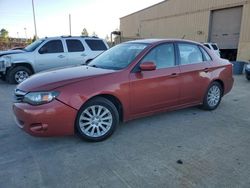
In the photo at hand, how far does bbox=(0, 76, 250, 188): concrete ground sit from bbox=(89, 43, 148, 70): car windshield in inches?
46.4

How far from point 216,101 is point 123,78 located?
9.09ft

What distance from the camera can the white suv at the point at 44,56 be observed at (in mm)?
8961

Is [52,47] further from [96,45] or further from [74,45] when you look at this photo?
[96,45]

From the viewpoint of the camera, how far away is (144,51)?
4.28 metres

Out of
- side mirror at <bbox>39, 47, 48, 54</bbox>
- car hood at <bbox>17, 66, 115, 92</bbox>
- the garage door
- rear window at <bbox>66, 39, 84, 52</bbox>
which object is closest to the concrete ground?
car hood at <bbox>17, 66, 115, 92</bbox>

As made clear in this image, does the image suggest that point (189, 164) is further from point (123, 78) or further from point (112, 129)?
point (123, 78)

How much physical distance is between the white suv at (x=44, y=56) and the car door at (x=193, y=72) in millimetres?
4774

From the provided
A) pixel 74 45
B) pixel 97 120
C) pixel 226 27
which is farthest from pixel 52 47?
pixel 226 27

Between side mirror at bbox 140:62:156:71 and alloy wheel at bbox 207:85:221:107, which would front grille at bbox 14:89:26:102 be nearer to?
side mirror at bbox 140:62:156:71

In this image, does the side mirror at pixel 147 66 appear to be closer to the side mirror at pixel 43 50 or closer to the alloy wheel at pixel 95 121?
the alloy wheel at pixel 95 121

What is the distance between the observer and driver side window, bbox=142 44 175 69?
435cm

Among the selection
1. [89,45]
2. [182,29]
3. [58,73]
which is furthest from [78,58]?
[182,29]

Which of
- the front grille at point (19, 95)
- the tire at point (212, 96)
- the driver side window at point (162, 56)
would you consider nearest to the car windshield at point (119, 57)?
the driver side window at point (162, 56)

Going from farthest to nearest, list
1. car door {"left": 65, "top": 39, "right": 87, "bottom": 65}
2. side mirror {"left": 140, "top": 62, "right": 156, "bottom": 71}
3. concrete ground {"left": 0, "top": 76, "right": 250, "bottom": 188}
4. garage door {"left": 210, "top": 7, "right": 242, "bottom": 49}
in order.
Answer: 1. garage door {"left": 210, "top": 7, "right": 242, "bottom": 49}
2. car door {"left": 65, "top": 39, "right": 87, "bottom": 65}
3. side mirror {"left": 140, "top": 62, "right": 156, "bottom": 71}
4. concrete ground {"left": 0, "top": 76, "right": 250, "bottom": 188}
